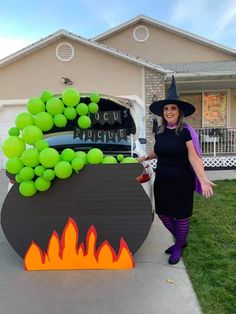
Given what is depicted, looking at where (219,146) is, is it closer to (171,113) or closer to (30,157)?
(171,113)

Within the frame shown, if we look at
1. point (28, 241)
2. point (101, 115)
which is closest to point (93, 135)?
point (101, 115)

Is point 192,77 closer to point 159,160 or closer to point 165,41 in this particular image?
point 165,41

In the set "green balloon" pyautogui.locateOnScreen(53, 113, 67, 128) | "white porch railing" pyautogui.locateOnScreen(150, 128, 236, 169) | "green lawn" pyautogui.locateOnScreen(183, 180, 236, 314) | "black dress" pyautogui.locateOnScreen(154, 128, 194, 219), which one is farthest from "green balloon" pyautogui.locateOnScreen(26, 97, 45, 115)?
"white porch railing" pyautogui.locateOnScreen(150, 128, 236, 169)

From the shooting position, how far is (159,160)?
3893 mm

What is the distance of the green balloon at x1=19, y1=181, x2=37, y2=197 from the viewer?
11.5 ft

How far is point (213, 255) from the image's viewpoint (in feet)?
13.2

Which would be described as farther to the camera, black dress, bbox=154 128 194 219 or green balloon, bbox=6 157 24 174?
black dress, bbox=154 128 194 219

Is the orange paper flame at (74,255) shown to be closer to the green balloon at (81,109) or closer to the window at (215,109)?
the green balloon at (81,109)

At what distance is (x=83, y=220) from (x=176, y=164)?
1.16 metres

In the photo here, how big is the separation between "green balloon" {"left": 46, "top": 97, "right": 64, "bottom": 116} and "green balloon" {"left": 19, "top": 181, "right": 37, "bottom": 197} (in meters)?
0.75

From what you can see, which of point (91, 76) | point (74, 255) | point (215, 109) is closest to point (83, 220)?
point (74, 255)

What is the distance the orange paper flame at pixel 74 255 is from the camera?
371 cm

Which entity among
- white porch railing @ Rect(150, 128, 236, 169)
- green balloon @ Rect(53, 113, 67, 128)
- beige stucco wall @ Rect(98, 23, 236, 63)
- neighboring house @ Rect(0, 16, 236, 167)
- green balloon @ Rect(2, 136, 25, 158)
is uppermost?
beige stucco wall @ Rect(98, 23, 236, 63)

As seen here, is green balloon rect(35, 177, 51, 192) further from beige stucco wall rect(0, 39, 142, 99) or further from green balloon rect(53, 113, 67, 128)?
beige stucco wall rect(0, 39, 142, 99)
